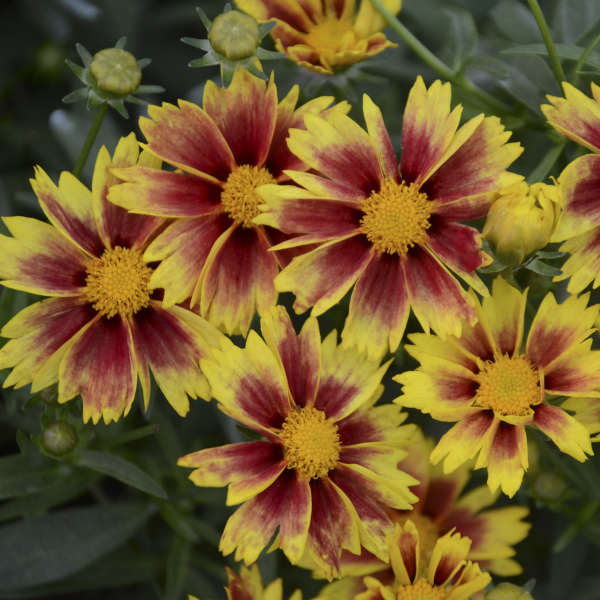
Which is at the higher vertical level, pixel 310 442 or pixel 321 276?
pixel 321 276

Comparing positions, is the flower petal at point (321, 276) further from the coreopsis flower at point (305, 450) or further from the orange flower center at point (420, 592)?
the orange flower center at point (420, 592)

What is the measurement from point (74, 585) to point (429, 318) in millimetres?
680

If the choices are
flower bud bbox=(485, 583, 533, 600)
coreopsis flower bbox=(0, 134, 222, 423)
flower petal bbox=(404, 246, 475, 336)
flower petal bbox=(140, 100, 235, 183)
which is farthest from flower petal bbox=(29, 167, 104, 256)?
flower bud bbox=(485, 583, 533, 600)

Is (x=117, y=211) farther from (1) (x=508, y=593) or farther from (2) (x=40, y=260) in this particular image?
(1) (x=508, y=593)

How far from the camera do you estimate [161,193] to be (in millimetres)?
1050

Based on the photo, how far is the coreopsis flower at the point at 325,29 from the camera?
1196mm

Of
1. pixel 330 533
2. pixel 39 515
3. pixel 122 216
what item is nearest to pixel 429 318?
pixel 330 533

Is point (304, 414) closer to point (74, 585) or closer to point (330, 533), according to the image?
point (330, 533)

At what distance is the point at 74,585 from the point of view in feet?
4.42

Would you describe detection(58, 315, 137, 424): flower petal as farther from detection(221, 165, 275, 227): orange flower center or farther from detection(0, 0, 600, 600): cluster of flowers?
detection(221, 165, 275, 227): orange flower center

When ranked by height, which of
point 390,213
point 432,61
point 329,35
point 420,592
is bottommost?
point 420,592

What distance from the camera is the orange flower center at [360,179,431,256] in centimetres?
105

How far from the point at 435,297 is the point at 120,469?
0.44 metres

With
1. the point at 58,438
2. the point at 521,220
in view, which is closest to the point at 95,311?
the point at 58,438
